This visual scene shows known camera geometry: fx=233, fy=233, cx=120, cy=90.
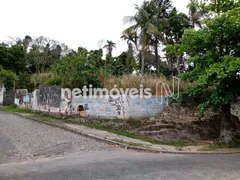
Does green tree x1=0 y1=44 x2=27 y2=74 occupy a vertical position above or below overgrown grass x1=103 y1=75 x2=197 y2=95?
above

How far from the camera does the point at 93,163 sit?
22.6 feet

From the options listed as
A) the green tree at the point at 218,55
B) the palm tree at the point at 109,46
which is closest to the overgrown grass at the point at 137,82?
the green tree at the point at 218,55

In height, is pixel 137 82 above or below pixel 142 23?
below

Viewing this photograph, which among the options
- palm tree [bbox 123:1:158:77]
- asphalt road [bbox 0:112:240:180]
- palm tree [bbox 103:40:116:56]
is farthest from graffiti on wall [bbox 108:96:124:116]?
palm tree [bbox 103:40:116:56]

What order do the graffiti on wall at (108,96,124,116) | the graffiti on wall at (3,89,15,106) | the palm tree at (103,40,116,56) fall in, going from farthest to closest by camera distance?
the palm tree at (103,40,116,56) < the graffiti on wall at (3,89,15,106) < the graffiti on wall at (108,96,124,116)

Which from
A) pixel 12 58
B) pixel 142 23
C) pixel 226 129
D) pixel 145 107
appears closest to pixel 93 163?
pixel 226 129

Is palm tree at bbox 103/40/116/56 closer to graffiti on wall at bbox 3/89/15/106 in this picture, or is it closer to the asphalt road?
graffiti on wall at bbox 3/89/15/106

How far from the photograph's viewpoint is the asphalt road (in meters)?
5.77

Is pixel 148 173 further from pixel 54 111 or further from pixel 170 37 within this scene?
pixel 170 37

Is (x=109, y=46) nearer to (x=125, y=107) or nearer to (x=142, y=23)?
(x=142, y=23)

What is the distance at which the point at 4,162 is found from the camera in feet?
23.1

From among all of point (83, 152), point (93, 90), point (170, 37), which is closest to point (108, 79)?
point (93, 90)

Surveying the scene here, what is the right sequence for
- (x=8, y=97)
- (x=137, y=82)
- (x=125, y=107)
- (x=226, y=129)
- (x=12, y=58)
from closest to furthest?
(x=226, y=129) → (x=125, y=107) → (x=137, y=82) → (x=8, y=97) → (x=12, y=58)

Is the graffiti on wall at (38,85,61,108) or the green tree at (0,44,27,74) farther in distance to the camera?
the green tree at (0,44,27,74)
